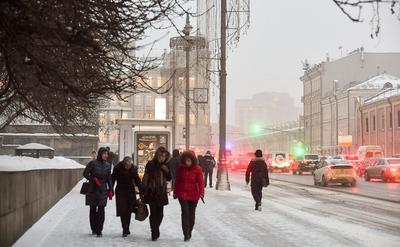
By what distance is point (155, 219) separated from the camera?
1208cm

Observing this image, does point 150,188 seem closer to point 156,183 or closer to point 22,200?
point 156,183

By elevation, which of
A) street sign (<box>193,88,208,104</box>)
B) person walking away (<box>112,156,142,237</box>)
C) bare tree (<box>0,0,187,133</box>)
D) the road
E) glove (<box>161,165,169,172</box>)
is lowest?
the road

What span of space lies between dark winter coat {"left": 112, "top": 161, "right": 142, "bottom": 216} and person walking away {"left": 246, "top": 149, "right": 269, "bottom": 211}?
6.46 m

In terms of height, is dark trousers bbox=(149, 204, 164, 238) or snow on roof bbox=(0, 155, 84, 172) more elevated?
snow on roof bbox=(0, 155, 84, 172)

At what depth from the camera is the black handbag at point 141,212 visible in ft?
40.8

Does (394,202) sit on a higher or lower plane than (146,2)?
lower

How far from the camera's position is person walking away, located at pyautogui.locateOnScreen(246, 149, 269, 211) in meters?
18.5

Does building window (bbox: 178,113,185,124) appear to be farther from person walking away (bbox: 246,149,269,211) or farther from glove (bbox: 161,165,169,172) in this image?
glove (bbox: 161,165,169,172)

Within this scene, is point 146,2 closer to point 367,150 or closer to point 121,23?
point 121,23

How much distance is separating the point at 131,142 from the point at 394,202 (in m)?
9.83

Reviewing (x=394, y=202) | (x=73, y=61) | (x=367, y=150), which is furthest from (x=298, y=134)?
(x=73, y=61)

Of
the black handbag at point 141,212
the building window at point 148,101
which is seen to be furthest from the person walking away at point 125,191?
the building window at point 148,101

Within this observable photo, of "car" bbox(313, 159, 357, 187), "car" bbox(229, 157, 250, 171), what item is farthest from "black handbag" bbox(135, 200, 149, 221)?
"car" bbox(229, 157, 250, 171)

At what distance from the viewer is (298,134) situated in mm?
113938
